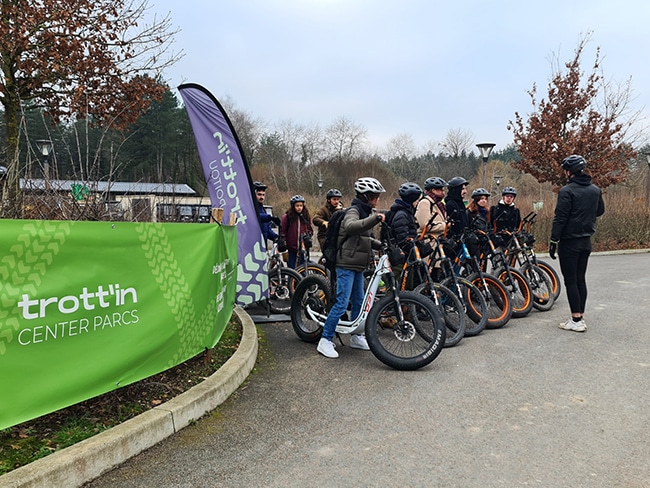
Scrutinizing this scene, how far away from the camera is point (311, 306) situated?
6355 mm

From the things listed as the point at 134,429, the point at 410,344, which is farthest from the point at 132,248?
the point at 410,344

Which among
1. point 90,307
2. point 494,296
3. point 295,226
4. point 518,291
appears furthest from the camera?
point 295,226

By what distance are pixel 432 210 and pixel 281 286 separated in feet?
8.82

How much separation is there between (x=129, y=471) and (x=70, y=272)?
1273mm

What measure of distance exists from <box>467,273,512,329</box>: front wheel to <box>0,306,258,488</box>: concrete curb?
11.9 ft

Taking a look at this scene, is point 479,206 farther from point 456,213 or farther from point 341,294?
point 341,294

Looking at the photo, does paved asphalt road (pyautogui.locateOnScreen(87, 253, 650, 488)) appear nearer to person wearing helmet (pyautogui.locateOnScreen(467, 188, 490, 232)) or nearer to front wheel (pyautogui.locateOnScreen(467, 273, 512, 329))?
front wheel (pyautogui.locateOnScreen(467, 273, 512, 329))

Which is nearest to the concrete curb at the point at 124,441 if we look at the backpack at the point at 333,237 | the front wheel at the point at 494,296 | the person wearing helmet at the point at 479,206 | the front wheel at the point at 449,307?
the backpack at the point at 333,237

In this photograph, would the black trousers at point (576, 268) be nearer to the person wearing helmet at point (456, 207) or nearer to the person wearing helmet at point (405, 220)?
the person wearing helmet at point (456, 207)

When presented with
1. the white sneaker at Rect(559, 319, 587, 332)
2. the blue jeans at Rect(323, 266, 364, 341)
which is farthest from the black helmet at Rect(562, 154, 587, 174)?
the blue jeans at Rect(323, 266, 364, 341)

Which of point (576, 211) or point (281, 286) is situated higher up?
point (576, 211)

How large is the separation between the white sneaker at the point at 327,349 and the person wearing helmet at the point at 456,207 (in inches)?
113

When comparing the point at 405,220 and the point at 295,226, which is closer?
the point at 405,220

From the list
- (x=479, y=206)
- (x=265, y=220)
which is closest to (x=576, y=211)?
(x=479, y=206)
